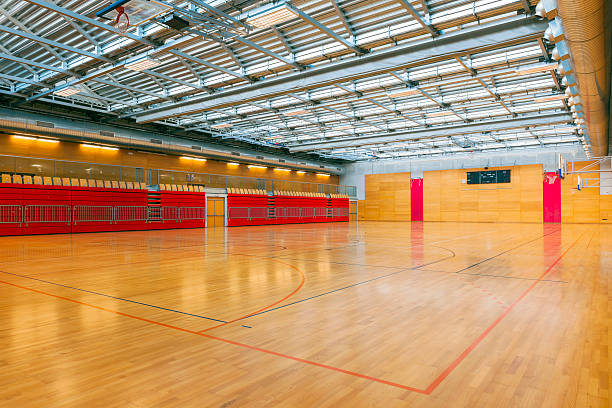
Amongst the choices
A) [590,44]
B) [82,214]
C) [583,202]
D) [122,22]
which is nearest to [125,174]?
[82,214]

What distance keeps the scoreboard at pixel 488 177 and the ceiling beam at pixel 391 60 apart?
22335mm

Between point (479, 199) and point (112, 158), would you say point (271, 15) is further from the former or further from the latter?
point (479, 199)

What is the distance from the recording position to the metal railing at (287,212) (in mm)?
25891

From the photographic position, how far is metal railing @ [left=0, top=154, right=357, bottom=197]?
17.5 metres

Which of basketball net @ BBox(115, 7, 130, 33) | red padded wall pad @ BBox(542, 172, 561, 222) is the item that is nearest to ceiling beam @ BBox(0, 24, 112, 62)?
basketball net @ BBox(115, 7, 130, 33)

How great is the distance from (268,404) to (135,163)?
22.4 meters

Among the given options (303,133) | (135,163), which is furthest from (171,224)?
(303,133)

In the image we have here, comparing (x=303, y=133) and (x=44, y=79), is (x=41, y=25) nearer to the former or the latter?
(x=44, y=79)

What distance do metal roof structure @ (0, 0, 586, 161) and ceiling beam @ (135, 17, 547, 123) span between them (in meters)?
0.03

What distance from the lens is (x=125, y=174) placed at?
69.5 ft

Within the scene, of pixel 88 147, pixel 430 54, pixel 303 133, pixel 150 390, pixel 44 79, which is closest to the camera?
pixel 150 390

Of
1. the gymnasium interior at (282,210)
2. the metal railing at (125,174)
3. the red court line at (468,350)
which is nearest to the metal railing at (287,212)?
the gymnasium interior at (282,210)

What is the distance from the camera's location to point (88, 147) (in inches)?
787

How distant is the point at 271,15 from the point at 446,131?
1606cm
